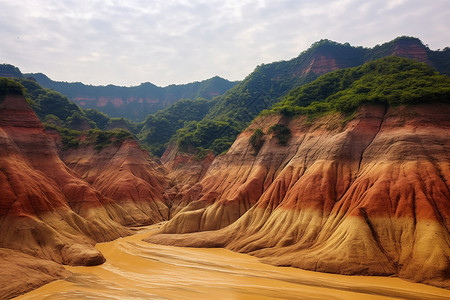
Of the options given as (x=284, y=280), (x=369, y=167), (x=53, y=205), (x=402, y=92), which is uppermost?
(x=402, y=92)

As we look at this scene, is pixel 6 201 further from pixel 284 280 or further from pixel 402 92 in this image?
pixel 402 92

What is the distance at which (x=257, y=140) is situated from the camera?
6475 cm

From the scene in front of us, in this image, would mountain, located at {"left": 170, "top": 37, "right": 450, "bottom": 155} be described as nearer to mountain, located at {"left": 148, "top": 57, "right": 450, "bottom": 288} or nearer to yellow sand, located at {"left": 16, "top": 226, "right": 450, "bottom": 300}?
mountain, located at {"left": 148, "top": 57, "right": 450, "bottom": 288}

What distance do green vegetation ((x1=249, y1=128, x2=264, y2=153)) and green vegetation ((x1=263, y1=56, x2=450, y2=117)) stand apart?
5928 mm

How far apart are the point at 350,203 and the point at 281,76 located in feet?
383

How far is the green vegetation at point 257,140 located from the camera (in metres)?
64.3

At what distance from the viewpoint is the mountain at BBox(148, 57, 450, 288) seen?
101ft

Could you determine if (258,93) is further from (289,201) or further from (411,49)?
(289,201)

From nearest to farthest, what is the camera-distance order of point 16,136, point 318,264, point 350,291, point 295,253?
1. point 350,291
2. point 318,264
3. point 295,253
4. point 16,136

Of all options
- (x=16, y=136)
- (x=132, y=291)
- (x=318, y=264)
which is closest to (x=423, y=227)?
(x=318, y=264)

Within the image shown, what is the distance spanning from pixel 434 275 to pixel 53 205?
44.9 metres

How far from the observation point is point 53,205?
43438 mm

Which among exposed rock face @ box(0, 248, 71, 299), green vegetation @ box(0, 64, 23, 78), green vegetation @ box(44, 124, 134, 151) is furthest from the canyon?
green vegetation @ box(0, 64, 23, 78)

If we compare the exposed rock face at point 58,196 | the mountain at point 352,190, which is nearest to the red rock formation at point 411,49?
the mountain at point 352,190
